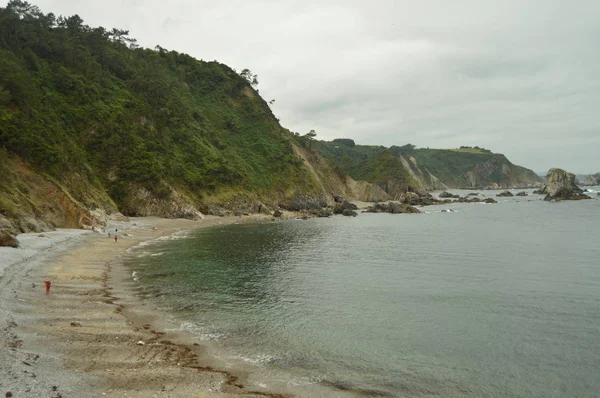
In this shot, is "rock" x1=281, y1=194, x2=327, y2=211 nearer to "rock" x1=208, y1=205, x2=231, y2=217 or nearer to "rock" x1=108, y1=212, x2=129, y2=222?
"rock" x1=208, y1=205, x2=231, y2=217

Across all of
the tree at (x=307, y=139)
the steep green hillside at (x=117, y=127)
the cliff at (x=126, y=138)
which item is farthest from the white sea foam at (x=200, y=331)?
the tree at (x=307, y=139)

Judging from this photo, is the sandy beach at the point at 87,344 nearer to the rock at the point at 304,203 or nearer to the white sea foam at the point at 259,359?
the white sea foam at the point at 259,359

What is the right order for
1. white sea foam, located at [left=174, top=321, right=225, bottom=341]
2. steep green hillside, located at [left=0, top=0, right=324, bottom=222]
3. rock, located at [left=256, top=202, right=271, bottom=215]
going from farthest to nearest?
1. rock, located at [left=256, top=202, right=271, bottom=215]
2. steep green hillside, located at [left=0, top=0, right=324, bottom=222]
3. white sea foam, located at [left=174, top=321, right=225, bottom=341]

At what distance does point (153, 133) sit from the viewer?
3428 inches

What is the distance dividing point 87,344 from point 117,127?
69.5 meters

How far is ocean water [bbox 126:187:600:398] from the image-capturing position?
15.7 meters

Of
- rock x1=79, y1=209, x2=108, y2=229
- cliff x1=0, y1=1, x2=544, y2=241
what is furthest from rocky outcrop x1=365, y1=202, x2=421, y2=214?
rock x1=79, y1=209, x2=108, y2=229

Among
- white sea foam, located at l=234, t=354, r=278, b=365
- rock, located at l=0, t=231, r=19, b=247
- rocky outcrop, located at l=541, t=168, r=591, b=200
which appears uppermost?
rocky outcrop, located at l=541, t=168, r=591, b=200

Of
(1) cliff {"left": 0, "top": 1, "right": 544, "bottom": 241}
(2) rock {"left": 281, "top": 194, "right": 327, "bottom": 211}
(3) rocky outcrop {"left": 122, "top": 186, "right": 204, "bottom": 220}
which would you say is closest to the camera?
(1) cliff {"left": 0, "top": 1, "right": 544, "bottom": 241}

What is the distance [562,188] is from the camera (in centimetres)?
A: 13875

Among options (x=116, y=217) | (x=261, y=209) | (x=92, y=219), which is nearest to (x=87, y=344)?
(x=92, y=219)

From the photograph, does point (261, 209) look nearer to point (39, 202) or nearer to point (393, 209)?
point (393, 209)

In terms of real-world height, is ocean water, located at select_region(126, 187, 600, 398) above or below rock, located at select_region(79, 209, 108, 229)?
below

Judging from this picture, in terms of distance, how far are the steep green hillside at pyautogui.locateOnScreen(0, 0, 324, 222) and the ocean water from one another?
25.3 meters
